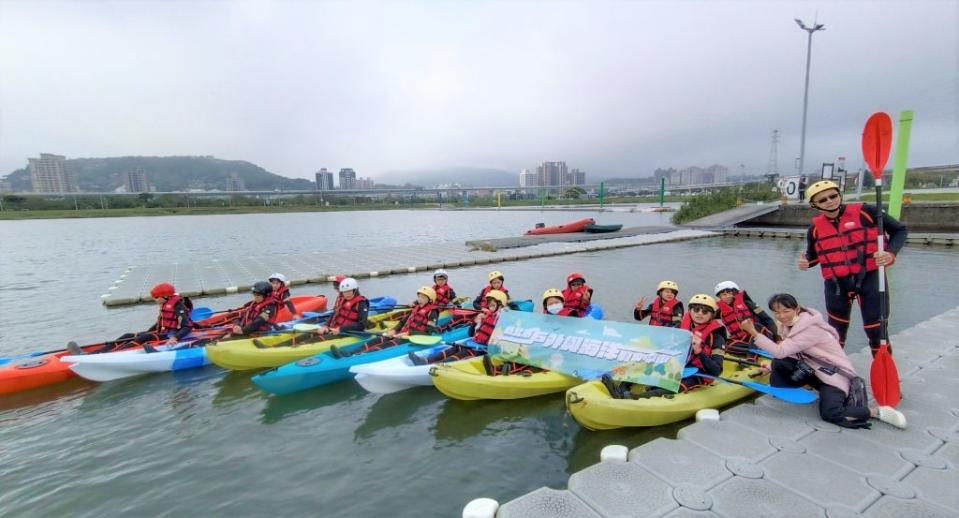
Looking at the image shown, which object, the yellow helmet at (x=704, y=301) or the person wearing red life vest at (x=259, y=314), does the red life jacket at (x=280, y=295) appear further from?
the yellow helmet at (x=704, y=301)

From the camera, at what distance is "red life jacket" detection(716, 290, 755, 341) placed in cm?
759

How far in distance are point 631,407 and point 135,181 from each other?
194067 mm

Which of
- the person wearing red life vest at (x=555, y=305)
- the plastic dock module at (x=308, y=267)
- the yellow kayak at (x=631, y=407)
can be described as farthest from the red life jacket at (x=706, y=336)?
the plastic dock module at (x=308, y=267)

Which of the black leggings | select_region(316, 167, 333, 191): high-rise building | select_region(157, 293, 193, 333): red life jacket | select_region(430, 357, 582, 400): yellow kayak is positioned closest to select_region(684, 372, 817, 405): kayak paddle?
the black leggings

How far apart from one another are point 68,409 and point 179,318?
2.50m

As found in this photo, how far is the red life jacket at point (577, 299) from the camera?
895 cm

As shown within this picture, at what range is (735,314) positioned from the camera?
760 centimetres

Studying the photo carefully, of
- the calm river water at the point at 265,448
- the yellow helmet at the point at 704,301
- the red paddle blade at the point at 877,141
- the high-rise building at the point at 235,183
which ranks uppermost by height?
the high-rise building at the point at 235,183

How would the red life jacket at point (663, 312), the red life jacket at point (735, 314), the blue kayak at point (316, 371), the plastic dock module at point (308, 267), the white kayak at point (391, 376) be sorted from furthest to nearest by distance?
1. the plastic dock module at point (308, 267)
2. the red life jacket at point (663, 312)
3. the red life jacket at point (735, 314)
4. the blue kayak at point (316, 371)
5. the white kayak at point (391, 376)

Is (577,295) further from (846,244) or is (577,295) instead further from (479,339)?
(846,244)

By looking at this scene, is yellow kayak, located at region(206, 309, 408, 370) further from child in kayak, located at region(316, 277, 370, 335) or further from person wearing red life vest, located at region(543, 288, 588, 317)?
person wearing red life vest, located at region(543, 288, 588, 317)

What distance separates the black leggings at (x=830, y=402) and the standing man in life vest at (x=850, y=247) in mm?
1028

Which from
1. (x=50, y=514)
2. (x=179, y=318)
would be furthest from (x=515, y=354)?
(x=179, y=318)

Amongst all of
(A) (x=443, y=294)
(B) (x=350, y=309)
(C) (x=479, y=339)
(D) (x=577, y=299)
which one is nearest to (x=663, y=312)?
(D) (x=577, y=299)
